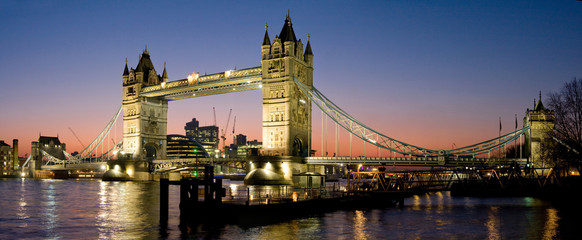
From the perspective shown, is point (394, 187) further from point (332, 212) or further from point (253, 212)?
Result: point (253, 212)

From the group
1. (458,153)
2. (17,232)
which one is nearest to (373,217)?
(17,232)

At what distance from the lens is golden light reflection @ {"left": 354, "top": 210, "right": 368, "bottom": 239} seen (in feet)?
104

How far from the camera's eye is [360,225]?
35.9m

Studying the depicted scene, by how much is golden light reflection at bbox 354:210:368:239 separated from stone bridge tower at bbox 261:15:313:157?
126 ft

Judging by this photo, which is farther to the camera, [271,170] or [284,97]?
[284,97]

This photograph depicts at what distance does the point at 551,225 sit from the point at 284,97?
50690 mm

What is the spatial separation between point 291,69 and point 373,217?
44.1m

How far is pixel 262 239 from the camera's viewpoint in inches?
1173

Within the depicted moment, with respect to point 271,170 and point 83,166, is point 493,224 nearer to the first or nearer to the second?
point 271,170

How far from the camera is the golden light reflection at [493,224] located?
3131cm

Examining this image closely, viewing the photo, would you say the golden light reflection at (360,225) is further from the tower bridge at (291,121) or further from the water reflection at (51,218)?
the tower bridge at (291,121)

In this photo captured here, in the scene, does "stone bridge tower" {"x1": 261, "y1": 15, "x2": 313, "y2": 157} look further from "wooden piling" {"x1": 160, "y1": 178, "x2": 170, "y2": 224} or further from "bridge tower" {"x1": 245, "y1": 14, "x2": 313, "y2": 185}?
"wooden piling" {"x1": 160, "y1": 178, "x2": 170, "y2": 224}

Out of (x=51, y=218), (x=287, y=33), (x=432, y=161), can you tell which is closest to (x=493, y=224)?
(x=51, y=218)

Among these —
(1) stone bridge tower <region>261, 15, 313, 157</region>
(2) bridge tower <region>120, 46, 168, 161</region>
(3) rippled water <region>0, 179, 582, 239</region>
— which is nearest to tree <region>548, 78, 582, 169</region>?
(3) rippled water <region>0, 179, 582, 239</region>
